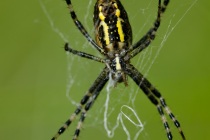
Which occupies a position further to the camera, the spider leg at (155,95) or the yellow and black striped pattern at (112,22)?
the spider leg at (155,95)

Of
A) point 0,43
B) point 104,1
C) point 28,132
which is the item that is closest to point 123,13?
point 104,1

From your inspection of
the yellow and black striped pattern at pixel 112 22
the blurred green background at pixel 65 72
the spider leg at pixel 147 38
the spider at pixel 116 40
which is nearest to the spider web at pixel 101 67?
the blurred green background at pixel 65 72

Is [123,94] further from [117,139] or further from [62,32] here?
[62,32]

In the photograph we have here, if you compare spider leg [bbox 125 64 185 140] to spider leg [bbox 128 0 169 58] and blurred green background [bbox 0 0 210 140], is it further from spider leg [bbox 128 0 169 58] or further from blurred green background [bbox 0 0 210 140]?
blurred green background [bbox 0 0 210 140]

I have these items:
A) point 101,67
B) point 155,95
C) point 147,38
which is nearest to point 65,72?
point 101,67

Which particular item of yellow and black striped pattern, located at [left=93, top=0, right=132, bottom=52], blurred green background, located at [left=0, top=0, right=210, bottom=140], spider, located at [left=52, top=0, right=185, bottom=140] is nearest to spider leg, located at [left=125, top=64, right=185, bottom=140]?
spider, located at [left=52, top=0, right=185, bottom=140]

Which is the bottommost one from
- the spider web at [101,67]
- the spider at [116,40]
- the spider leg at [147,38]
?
the spider at [116,40]

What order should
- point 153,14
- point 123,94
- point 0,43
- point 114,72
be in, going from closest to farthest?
point 114,72, point 153,14, point 123,94, point 0,43

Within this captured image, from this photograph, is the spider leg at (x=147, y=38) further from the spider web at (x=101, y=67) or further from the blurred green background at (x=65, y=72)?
the blurred green background at (x=65, y=72)
